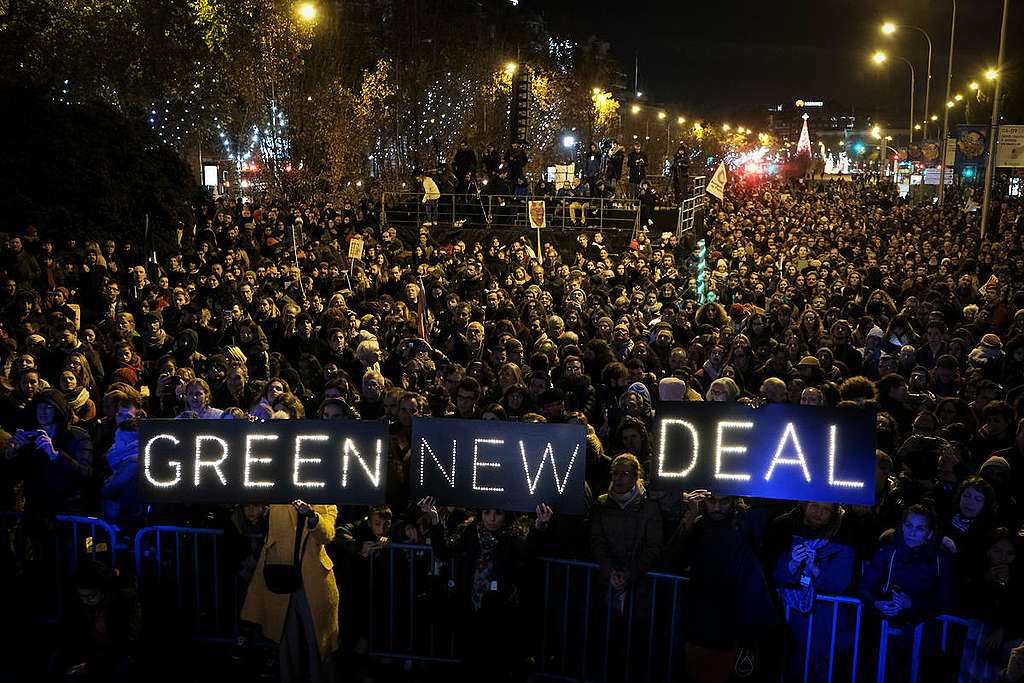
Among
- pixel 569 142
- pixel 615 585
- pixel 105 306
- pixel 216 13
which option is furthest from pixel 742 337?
pixel 569 142

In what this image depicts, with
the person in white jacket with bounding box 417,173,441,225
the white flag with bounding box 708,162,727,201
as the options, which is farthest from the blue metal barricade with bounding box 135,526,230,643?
the person in white jacket with bounding box 417,173,441,225

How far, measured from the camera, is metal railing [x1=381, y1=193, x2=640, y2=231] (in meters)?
26.0

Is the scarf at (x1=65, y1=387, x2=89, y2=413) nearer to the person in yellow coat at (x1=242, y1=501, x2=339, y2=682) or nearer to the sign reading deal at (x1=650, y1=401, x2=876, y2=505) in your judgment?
the person in yellow coat at (x1=242, y1=501, x2=339, y2=682)

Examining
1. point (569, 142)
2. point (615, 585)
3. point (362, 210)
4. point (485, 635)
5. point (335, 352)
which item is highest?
point (569, 142)

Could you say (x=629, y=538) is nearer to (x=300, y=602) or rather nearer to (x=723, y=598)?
(x=723, y=598)

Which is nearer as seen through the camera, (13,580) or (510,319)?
(13,580)

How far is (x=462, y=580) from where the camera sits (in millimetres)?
6137

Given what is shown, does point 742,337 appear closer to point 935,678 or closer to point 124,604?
point 935,678

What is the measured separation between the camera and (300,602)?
6.19m

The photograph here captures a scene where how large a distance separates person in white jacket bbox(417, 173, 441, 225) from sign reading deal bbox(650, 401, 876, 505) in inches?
781

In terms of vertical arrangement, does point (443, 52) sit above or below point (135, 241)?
above

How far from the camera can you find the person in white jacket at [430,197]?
2564 centimetres

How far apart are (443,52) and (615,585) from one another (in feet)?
137

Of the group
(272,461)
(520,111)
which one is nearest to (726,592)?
(272,461)
